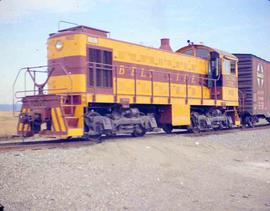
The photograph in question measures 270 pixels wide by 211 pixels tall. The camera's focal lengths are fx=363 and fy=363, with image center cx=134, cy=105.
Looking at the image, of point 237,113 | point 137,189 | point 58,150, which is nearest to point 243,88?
point 237,113

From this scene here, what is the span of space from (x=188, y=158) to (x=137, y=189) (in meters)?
3.40

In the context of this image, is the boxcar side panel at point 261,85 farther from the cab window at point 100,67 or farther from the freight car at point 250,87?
the cab window at point 100,67

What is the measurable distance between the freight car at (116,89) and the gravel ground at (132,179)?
1.72 meters

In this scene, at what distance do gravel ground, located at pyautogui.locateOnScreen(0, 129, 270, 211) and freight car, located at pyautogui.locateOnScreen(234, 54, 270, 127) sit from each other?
435 inches

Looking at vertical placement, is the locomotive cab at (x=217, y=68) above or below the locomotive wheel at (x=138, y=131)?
above

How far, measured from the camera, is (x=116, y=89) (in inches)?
505

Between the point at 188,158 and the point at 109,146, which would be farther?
the point at 109,146

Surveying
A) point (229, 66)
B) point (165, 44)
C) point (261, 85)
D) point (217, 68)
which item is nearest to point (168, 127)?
point (165, 44)

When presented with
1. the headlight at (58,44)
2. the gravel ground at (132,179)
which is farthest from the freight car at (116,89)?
the gravel ground at (132,179)

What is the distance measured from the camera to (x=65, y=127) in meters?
10.6

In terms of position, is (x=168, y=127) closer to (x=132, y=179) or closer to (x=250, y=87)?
(x=250, y=87)

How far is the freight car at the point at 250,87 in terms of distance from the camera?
68.7ft

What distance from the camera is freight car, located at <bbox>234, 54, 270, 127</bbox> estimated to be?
68.7 feet

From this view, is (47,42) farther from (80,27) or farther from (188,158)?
(188,158)
